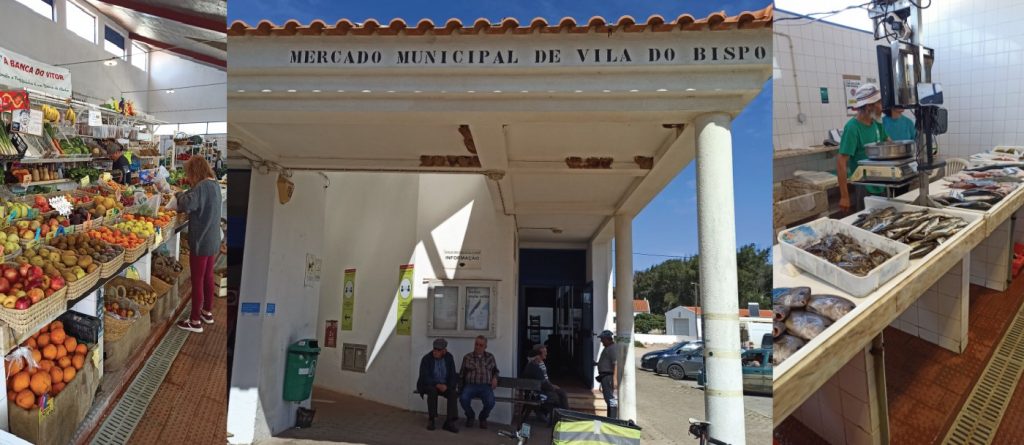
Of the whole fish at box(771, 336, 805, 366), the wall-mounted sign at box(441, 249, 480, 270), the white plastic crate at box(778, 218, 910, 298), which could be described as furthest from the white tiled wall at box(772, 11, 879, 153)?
the wall-mounted sign at box(441, 249, 480, 270)

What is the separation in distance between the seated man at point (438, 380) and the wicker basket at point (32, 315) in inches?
140

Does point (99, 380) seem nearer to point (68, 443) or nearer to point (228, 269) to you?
point (68, 443)

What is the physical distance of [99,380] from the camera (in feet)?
5.35

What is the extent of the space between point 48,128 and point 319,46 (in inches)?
47.0

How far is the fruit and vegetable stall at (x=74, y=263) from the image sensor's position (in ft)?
4.77

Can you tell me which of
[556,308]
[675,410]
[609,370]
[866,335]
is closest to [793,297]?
[866,335]

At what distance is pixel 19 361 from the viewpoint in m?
1.47

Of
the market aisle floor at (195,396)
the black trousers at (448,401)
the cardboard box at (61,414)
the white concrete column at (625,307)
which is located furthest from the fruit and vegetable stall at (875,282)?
the white concrete column at (625,307)

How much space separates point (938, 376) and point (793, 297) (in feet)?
2.87

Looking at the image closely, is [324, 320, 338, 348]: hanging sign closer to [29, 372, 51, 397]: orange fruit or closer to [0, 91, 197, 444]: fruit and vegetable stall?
[0, 91, 197, 444]: fruit and vegetable stall

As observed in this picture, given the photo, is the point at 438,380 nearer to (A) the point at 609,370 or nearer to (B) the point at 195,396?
(A) the point at 609,370

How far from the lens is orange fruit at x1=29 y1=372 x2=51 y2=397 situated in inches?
58.5

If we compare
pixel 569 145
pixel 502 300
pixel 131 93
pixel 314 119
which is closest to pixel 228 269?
pixel 131 93

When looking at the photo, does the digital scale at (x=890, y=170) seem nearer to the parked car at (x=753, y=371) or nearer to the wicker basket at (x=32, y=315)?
the parked car at (x=753, y=371)
